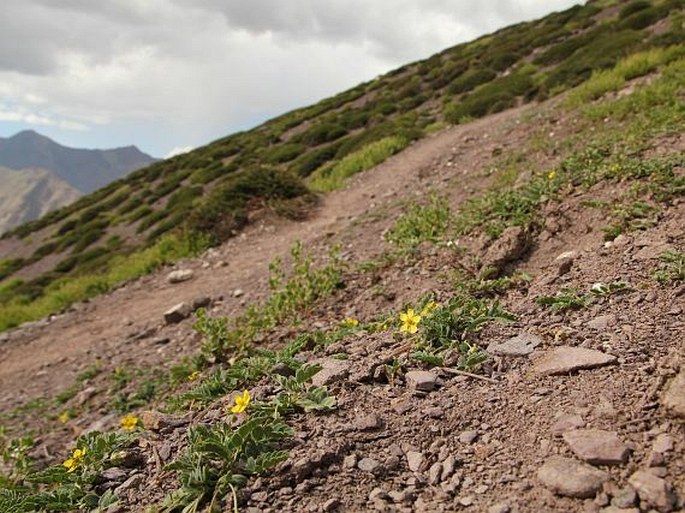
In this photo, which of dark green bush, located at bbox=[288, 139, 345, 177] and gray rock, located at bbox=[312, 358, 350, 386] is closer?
gray rock, located at bbox=[312, 358, 350, 386]

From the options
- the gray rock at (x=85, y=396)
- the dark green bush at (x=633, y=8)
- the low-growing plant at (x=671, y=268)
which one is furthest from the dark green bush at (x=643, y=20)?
the gray rock at (x=85, y=396)

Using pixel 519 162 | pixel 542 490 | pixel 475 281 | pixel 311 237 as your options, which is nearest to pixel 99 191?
pixel 311 237

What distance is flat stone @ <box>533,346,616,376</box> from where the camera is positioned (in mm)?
2994

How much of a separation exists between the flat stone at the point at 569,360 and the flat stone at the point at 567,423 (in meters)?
0.40

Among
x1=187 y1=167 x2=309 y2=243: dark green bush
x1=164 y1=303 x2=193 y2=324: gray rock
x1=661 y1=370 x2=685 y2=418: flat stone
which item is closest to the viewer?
x1=661 y1=370 x2=685 y2=418: flat stone

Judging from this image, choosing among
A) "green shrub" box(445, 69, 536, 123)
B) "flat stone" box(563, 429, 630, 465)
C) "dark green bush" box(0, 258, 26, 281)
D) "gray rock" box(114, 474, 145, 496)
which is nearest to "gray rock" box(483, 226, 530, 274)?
"flat stone" box(563, 429, 630, 465)

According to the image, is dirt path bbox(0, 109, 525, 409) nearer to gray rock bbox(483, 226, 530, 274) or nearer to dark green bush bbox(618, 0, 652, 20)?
gray rock bbox(483, 226, 530, 274)

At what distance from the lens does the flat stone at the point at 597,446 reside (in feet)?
7.71

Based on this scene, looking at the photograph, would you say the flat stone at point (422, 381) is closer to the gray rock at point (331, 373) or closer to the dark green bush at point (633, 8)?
the gray rock at point (331, 373)

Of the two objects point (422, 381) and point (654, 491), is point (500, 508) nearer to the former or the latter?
point (654, 491)

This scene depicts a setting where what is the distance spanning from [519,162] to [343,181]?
6.98 metres

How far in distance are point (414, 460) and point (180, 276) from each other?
9588 millimetres

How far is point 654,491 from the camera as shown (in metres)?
2.13

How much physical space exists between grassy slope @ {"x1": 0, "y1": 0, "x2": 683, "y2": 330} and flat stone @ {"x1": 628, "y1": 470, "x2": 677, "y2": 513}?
1161 cm
